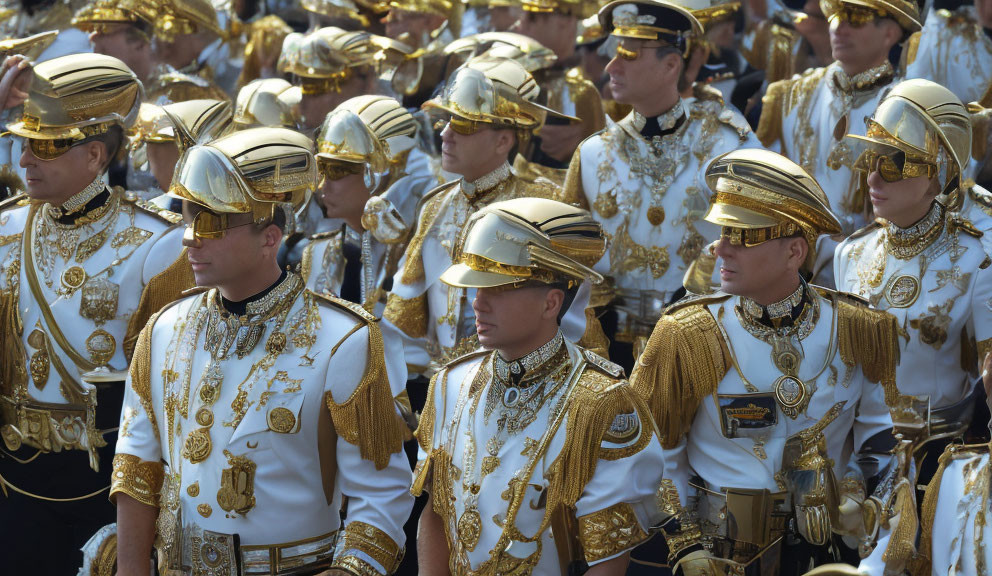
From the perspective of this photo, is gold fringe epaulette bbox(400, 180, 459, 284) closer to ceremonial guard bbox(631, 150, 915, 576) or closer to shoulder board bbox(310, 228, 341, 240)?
shoulder board bbox(310, 228, 341, 240)

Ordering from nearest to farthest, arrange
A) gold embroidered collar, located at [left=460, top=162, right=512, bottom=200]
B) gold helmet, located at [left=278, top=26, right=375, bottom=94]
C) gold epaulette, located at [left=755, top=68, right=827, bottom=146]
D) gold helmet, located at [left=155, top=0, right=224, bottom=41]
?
gold embroidered collar, located at [left=460, top=162, right=512, bottom=200] < gold epaulette, located at [left=755, top=68, right=827, bottom=146] < gold helmet, located at [left=278, top=26, right=375, bottom=94] < gold helmet, located at [left=155, top=0, right=224, bottom=41]

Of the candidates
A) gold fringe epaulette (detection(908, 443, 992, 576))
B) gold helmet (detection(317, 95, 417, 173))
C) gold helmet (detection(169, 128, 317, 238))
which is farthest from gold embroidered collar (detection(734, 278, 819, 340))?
gold helmet (detection(317, 95, 417, 173))

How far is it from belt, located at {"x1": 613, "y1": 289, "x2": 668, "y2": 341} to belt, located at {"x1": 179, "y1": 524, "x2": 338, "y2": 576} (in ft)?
9.06

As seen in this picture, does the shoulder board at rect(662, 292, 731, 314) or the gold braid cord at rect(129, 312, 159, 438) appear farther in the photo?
the shoulder board at rect(662, 292, 731, 314)

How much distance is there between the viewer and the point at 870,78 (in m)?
7.54

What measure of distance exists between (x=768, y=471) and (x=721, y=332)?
1.60ft

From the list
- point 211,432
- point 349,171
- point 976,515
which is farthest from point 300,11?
point 976,515

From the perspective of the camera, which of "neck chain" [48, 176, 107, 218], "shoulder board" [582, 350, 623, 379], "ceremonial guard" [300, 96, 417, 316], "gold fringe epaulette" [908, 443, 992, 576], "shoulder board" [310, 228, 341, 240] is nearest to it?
"gold fringe epaulette" [908, 443, 992, 576]

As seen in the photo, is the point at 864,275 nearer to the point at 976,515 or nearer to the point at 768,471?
the point at 768,471

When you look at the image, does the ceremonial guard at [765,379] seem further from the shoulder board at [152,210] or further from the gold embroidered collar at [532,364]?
the shoulder board at [152,210]

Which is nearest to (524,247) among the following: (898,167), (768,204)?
(768,204)

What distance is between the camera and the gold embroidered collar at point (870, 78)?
7.54 m

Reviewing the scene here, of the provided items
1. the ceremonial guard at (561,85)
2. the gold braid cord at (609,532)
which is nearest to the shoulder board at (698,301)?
the gold braid cord at (609,532)

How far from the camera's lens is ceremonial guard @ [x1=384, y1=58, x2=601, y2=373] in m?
6.61
